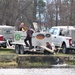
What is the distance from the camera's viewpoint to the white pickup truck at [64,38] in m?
23.0

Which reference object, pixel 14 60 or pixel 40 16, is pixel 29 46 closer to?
pixel 14 60

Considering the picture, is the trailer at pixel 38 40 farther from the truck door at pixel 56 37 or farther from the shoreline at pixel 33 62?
the shoreline at pixel 33 62

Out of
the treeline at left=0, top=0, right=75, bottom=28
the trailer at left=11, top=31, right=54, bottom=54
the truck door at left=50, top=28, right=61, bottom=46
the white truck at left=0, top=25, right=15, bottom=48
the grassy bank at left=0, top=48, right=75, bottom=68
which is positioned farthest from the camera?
the treeline at left=0, top=0, right=75, bottom=28

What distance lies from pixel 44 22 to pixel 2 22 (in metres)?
14.9

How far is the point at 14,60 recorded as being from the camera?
17.4m

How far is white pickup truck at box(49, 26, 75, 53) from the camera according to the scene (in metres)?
23.0

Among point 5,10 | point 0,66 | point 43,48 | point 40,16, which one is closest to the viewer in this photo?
point 0,66

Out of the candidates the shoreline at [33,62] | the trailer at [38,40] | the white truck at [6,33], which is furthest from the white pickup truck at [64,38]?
the shoreline at [33,62]

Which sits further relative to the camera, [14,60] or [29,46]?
[29,46]

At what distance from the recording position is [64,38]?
23703mm

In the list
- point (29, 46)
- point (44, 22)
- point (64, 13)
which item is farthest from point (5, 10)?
point (29, 46)

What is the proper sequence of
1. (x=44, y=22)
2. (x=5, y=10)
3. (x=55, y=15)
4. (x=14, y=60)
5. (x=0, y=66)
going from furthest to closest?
(x=44, y=22) < (x=55, y=15) < (x=5, y=10) < (x=14, y=60) < (x=0, y=66)

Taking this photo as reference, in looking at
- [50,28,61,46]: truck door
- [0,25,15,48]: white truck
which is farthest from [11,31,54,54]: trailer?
[0,25,15,48]: white truck

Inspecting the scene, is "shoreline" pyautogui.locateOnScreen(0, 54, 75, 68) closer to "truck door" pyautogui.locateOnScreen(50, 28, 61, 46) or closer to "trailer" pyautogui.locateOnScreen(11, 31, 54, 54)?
"trailer" pyautogui.locateOnScreen(11, 31, 54, 54)
